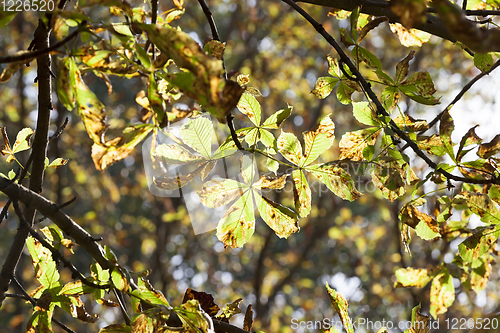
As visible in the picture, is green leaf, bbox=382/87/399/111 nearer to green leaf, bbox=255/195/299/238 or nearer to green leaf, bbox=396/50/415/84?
green leaf, bbox=396/50/415/84

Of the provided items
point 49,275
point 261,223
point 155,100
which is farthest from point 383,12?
point 261,223

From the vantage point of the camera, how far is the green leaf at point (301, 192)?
24.1 inches

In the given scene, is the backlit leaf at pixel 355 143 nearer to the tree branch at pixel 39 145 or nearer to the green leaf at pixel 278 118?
the green leaf at pixel 278 118

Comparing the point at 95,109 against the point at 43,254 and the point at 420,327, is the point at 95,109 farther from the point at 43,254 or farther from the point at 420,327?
the point at 420,327

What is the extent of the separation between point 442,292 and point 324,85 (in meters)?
0.60

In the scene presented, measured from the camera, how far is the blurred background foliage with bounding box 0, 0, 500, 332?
3.87 meters

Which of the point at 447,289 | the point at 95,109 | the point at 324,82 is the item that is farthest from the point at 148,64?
the point at 447,289

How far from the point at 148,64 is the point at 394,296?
4799mm

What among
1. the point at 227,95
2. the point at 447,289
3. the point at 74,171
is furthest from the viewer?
the point at 74,171

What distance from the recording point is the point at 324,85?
0.68m

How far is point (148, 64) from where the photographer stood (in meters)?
0.38

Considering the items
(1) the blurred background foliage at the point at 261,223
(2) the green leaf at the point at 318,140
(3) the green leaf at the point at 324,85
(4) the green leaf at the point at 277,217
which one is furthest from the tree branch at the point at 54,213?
(1) the blurred background foliage at the point at 261,223

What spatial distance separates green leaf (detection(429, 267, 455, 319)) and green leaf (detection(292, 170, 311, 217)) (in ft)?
1.64

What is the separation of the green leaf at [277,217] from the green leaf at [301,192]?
26 mm
